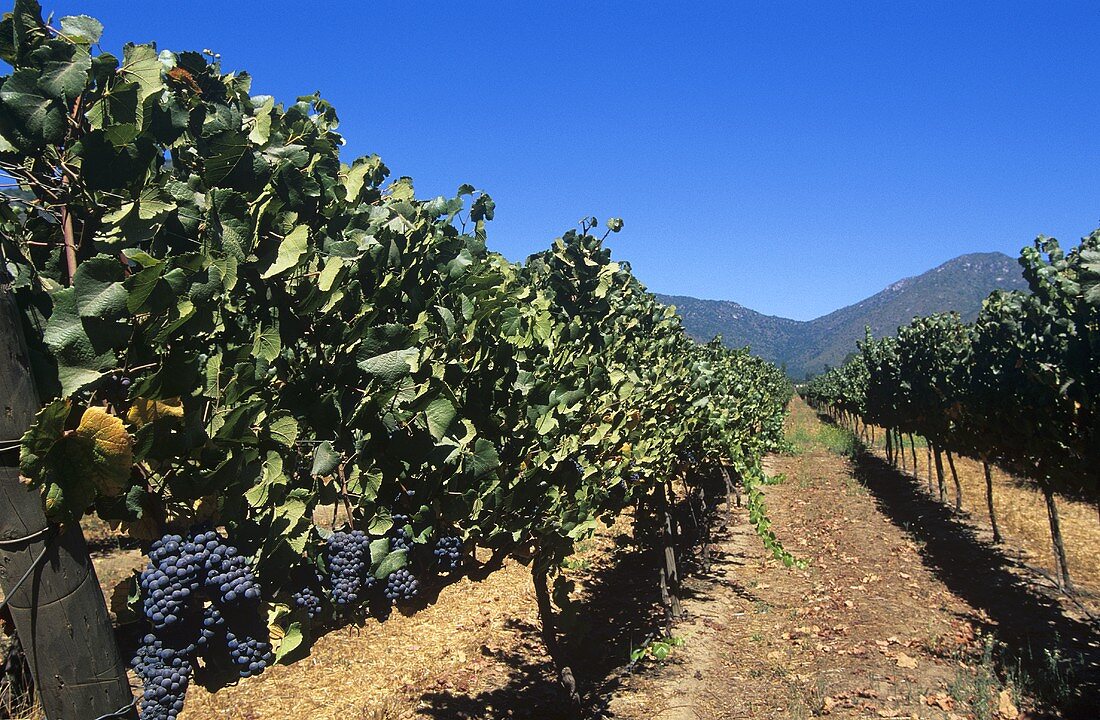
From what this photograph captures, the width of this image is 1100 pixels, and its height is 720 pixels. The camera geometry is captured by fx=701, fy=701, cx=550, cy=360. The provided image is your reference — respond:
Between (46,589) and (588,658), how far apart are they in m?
8.19

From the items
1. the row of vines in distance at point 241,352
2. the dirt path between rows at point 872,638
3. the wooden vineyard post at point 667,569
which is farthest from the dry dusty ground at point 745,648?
the row of vines in distance at point 241,352

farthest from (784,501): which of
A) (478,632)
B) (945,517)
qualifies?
(478,632)

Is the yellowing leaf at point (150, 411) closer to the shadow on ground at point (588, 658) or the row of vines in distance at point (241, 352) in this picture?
the row of vines in distance at point (241, 352)

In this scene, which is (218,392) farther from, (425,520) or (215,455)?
(425,520)

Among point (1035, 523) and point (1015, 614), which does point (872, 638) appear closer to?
point (1015, 614)

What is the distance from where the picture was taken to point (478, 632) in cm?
1018

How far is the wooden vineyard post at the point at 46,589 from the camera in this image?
6.67ft

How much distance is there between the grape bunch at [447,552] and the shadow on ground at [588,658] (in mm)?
2467

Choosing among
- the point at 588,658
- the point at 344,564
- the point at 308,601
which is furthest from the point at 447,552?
the point at 588,658

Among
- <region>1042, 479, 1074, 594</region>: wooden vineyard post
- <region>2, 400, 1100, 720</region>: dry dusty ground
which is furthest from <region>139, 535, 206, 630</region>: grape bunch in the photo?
<region>1042, 479, 1074, 594</region>: wooden vineyard post

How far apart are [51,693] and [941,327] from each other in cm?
2341

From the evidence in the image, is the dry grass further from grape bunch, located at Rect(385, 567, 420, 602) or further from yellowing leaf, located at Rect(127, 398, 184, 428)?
yellowing leaf, located at Rect(127, 398, 184, 428)

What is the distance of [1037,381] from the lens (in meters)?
10.0

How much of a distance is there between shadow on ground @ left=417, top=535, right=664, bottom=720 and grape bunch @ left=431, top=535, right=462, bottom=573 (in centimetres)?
247
